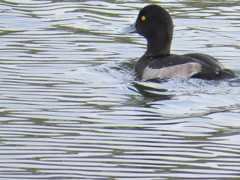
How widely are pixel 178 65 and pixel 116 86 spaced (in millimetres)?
835

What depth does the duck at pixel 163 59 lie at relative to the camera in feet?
33.0

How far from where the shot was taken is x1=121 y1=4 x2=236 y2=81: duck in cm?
1005

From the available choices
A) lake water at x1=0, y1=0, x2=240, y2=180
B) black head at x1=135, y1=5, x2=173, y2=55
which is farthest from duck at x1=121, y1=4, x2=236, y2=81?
lake water at x1=0, y1=0, x2=240, y2=180

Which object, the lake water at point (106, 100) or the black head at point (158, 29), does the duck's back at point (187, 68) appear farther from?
the black head at point (158, 29)

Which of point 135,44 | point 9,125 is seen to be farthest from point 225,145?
point 135,44

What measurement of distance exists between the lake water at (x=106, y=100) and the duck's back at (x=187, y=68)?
0.12m

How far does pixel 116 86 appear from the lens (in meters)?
9.84

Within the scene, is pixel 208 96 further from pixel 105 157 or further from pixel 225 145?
pixel 105 157

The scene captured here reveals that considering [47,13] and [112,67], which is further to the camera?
[47,13]

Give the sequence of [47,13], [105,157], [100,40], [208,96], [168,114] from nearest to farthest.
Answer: [105,157]
[168,114]
[208,96]
[100,40]
[47,13]

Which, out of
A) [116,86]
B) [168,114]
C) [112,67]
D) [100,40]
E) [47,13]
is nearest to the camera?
[168,114]

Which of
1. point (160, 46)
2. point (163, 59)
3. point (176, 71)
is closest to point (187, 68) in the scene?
point (176, 71)

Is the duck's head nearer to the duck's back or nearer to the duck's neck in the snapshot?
the duck's neck

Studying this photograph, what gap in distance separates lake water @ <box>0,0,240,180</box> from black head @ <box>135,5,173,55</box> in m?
0.37
